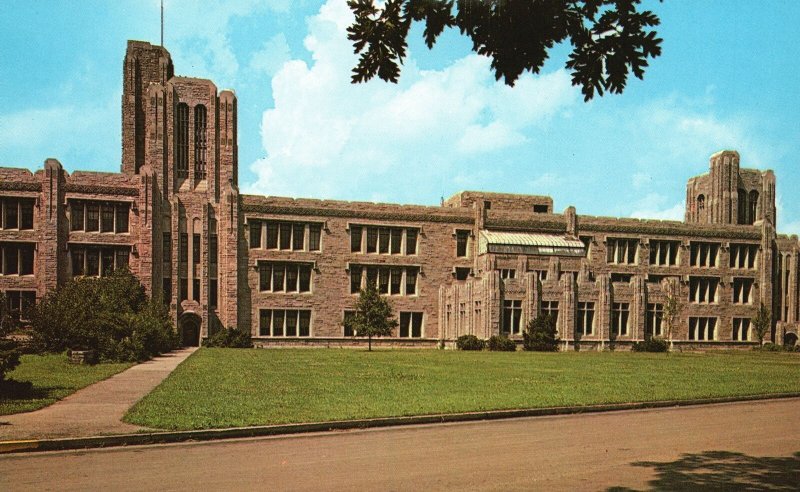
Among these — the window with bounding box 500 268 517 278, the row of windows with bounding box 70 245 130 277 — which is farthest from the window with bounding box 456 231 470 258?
the row of windows with bounding box 70 245 130 277

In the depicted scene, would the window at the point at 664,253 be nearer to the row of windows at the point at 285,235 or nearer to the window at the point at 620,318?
the window at the point at 620,318

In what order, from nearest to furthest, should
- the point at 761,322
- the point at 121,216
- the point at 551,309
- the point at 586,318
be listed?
the point at 121,216 < the point at 551,309 < the point at 586,318 < the point at 761,322

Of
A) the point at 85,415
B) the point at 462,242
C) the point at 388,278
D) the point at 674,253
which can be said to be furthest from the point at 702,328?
the point at 85,415

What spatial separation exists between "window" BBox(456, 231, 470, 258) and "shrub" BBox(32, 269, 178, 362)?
23782mm

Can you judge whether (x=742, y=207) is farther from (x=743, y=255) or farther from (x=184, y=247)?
(x=184, y=247)

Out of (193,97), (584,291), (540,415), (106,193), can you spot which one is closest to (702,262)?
(584,291)

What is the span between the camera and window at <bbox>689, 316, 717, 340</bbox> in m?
63.3

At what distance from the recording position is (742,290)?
65.9m

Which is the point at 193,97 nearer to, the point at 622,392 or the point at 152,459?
the point at 622,392

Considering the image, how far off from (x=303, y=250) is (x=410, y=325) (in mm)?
10204

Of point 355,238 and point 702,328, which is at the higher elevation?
point 355,238

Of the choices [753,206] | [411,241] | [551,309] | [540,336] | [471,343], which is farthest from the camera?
[753,206]

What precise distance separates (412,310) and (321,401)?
4072cm

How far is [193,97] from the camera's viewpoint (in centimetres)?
5572
